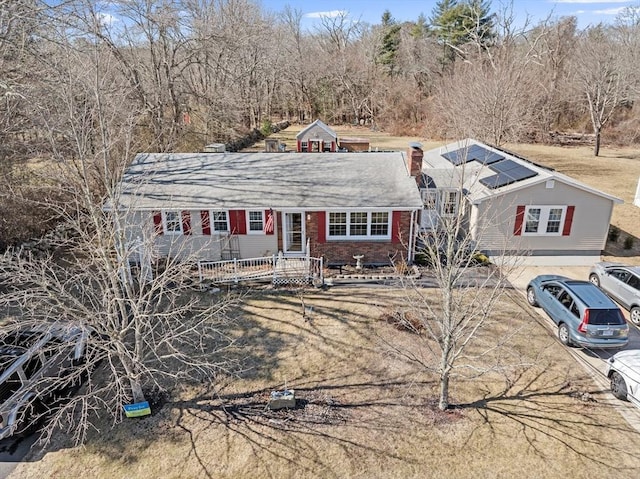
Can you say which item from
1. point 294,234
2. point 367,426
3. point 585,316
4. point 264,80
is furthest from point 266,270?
point 264,80

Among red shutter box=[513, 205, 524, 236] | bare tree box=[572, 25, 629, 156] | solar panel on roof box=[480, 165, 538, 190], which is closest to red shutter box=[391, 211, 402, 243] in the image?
solar panel on roof box=[480, 165, 538, 190]

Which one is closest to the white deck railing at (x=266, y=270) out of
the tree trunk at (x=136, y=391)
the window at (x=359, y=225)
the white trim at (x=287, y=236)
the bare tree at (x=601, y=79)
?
the white trim at (x=287, y=236)

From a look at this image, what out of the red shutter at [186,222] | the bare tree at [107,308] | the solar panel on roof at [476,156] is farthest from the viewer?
the solar panel on roof at [476,156]

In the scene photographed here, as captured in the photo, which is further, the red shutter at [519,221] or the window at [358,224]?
the red shutter at [519,221]

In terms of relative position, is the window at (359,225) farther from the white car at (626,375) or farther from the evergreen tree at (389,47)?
the evergreen tree at (389,47)

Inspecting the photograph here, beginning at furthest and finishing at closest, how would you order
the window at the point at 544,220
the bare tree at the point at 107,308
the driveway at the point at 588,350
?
the window at the point at 544,220, the driveway at the point at 588,350, the bare tree at the point at 107,308

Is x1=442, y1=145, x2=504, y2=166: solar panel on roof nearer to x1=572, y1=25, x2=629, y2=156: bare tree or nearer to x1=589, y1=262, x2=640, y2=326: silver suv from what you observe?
x1=589, y1=262, x2=640, y2=326: silver suv
